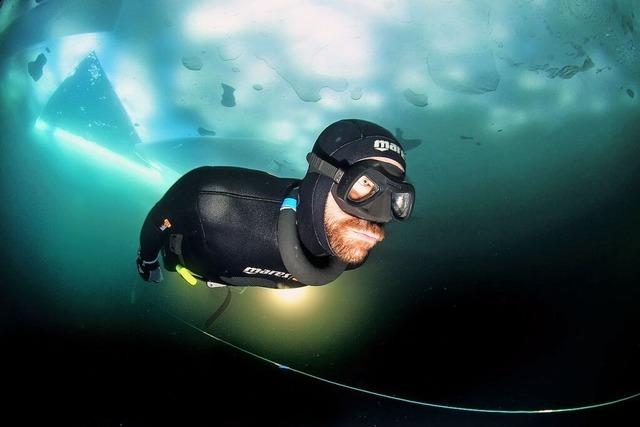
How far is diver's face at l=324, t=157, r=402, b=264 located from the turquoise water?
5.21 feet

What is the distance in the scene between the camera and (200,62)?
484 cm

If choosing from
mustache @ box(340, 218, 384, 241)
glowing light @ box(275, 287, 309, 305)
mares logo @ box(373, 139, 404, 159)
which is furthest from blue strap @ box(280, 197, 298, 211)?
glowing light @ box(275, 287, 309, 305)

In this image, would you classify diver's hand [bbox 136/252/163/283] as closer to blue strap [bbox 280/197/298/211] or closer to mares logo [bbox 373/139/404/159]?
blue strap [bbox 280/197/298/211]

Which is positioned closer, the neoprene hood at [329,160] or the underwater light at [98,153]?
the neoprene hood at [329,160]

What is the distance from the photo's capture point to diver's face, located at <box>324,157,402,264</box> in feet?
4.75

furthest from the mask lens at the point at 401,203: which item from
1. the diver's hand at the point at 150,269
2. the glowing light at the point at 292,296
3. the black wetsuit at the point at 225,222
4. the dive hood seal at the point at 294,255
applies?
the glowing light at the point at 292,296

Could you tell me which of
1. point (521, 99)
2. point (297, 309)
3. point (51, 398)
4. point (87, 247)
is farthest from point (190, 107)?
point (521, 99)

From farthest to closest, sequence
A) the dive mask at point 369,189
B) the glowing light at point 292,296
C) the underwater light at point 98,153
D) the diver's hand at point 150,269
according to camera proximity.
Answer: the glowing light at point 292,296
the underwater light at point 98,153
the diver's hand at point 150,269
the dive mask at point 369,189

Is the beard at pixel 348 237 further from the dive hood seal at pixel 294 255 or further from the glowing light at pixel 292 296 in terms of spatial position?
the glowing light at pixel 292 296

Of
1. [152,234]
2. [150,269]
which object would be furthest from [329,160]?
[150,269]

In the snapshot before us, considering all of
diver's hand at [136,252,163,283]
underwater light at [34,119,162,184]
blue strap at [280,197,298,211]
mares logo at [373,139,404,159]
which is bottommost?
diver's hand at [136,252,163,283]

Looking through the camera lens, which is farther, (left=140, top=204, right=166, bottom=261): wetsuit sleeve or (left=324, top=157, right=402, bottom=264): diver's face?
(left=140, top=204, right=166, bottom=261): wetsuit sleeve

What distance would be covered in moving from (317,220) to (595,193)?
18.1 ft

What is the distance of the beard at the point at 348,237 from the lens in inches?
56.9
